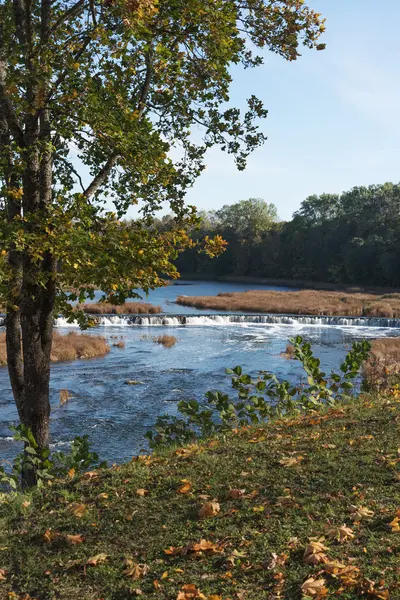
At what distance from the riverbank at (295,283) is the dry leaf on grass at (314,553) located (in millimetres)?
63804

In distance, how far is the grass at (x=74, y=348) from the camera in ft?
83.3

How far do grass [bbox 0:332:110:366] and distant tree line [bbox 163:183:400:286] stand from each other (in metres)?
42.0

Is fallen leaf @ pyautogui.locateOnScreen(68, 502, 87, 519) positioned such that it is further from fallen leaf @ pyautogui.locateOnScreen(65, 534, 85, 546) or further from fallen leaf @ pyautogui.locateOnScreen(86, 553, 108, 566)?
fallen leaf @ pyautogui.locateOnScreen(86, 553, 108, 566)

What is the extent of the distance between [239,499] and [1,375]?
18511 millimetres

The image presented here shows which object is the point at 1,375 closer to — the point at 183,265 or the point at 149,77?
the point at 149,77

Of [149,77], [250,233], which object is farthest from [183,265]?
[149,77]

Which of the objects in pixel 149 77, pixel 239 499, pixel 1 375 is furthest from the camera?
pixel 1 375

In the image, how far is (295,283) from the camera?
8294 centimetres

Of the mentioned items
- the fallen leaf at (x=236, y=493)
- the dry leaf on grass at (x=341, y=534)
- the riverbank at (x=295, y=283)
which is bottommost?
the fallen leaf at (x=236, y=493)

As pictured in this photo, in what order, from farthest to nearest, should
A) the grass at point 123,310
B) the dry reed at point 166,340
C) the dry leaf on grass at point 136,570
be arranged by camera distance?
the grass at point 123,310 → the dry reed at point 166,340 → the dry leaf on grass at point 136,570

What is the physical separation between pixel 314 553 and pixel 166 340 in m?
25.9

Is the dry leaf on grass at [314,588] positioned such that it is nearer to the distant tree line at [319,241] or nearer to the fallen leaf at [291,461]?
the fallen leaf at [291,461]

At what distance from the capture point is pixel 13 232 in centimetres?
588

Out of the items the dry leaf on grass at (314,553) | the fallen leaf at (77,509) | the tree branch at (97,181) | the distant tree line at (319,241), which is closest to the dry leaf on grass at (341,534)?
the dry leaf on grass at (314,553)
